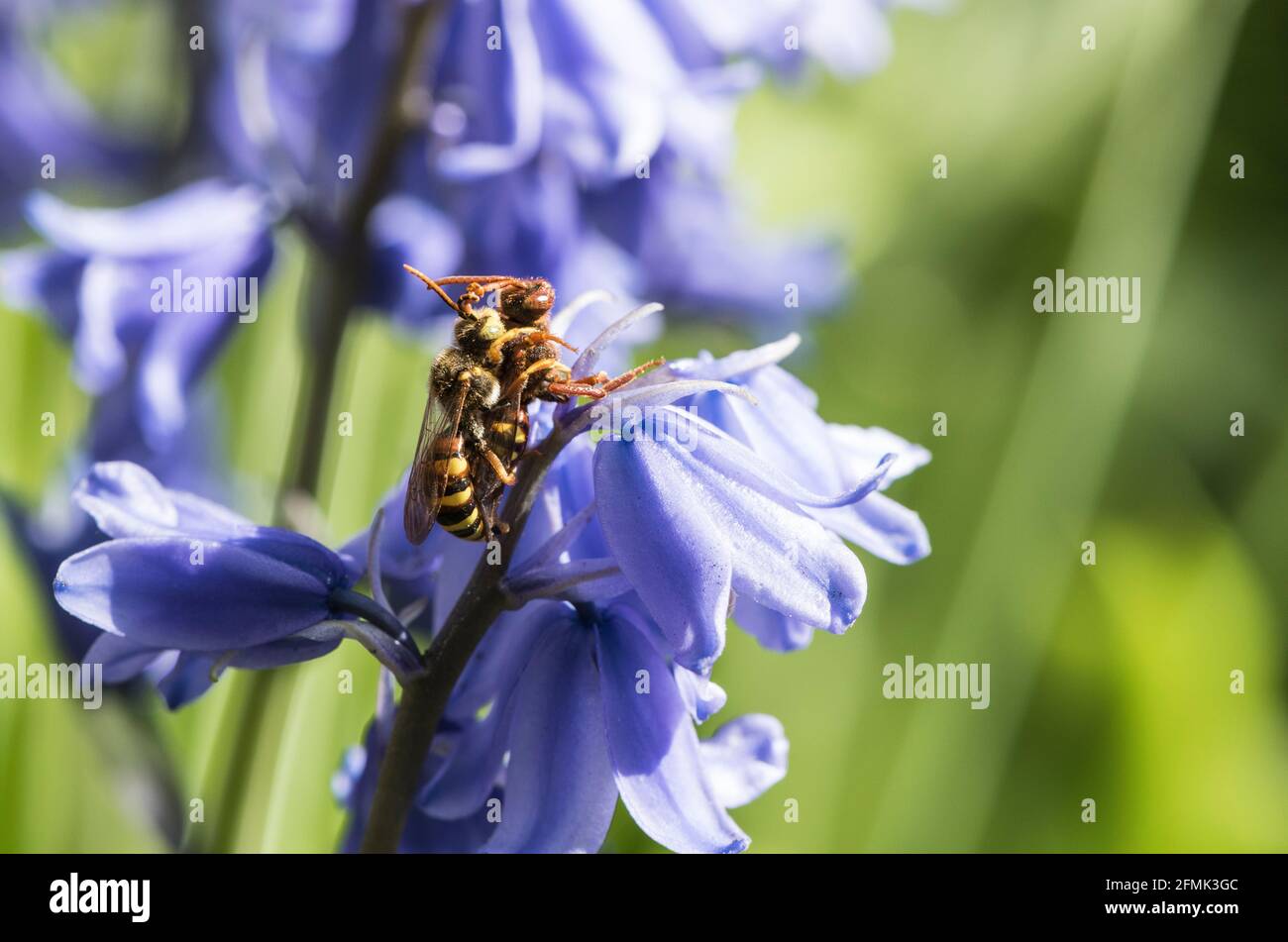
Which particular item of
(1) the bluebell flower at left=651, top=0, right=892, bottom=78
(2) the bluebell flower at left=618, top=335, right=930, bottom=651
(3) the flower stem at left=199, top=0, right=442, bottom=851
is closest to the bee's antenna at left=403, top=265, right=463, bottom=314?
(2) the bluebell flower at left=618, top=335, right=930, bottom=651

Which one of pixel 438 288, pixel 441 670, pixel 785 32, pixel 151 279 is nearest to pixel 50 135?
pixel 151 279

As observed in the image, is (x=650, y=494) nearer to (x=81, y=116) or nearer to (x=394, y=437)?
(x=394, y=437)

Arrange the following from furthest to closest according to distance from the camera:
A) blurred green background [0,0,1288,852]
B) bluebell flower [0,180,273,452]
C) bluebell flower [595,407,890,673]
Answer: blurred green background [0,0,1288,852] → bluebell flower [0,180,273,452] → bluebell flower [595,407,890,673]

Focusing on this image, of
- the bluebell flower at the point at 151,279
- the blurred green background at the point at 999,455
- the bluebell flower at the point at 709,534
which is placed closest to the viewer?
the bluebell flower at the point at 709,534

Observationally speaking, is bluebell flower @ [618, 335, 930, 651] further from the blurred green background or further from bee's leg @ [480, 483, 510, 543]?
the blurred green background

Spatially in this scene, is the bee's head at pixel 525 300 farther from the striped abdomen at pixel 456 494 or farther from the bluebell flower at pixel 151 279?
the bluebell flower at pixel 151 279

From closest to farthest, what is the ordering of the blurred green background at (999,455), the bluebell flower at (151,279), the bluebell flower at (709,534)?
the bluebell flower at (709,534) → the bluebell flower at (151,279) → the blurred green background at (999,455)

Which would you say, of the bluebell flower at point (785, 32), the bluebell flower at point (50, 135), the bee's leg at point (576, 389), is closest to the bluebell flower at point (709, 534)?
the bee's leg at point (576, 389)
